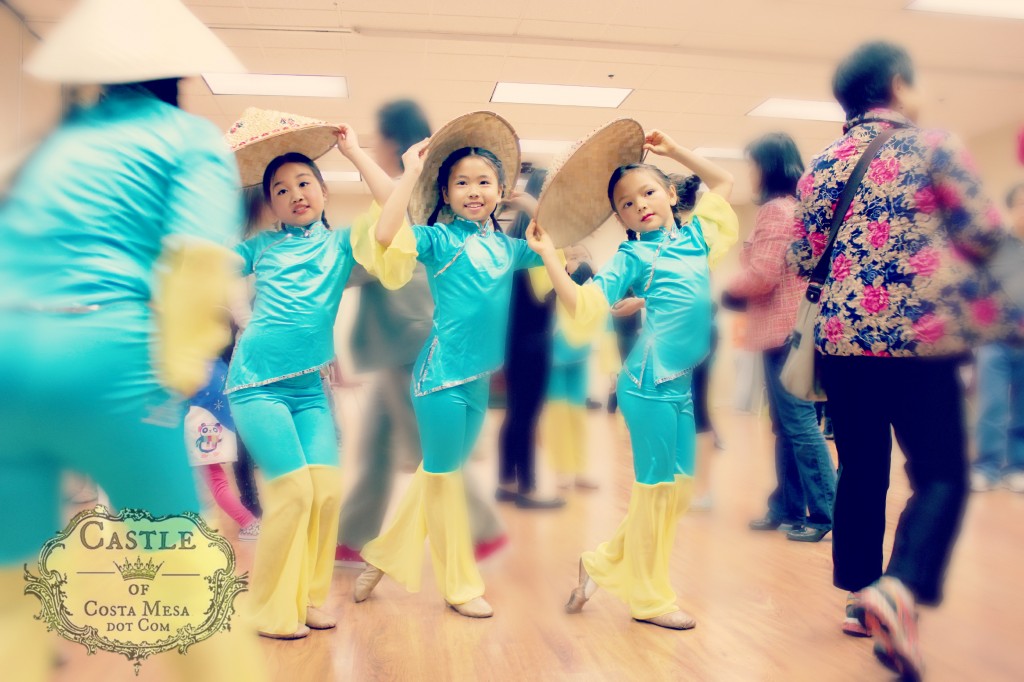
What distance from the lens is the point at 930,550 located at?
5.21 feet

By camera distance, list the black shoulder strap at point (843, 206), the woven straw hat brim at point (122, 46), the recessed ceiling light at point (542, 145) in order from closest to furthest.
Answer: the woven straw hat brim at point (122, 46) → the black shoulder strap at point (843, 206) → the recessed ceiling light at point (542, 145)

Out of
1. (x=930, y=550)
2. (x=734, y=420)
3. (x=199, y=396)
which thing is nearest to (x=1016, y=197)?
(x=930, y=550)

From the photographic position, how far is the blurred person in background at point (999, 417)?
13.1 ft

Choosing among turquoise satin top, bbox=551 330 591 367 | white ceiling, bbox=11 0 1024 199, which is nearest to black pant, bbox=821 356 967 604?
turquoise satin top, bbox=551 330 591 367

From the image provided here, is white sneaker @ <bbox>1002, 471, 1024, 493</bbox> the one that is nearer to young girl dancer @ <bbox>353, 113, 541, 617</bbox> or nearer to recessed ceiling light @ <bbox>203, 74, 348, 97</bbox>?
young girl dancer @ <bbox>353, 113, 541, 617</bbox>

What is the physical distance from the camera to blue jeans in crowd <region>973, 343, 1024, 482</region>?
405 centimetres

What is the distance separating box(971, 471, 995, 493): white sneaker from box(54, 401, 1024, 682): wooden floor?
0.86 metres

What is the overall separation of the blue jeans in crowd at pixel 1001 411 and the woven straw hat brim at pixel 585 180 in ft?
9.83

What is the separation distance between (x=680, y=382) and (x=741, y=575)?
85 cm

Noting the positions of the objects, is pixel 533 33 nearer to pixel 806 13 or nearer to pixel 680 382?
pixel 806 13

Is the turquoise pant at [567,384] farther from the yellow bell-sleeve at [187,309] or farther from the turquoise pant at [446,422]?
the yellow bell-sleeve at [187,309]

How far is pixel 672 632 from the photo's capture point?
195 cm

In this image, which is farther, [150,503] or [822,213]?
[822,213]

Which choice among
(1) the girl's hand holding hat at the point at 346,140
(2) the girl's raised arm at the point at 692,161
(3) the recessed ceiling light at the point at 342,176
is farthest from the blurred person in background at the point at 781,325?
(3) the recessed ceiling light at the point at 342,176
